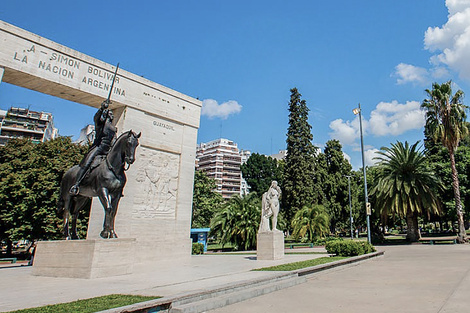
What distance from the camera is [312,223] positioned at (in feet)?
103

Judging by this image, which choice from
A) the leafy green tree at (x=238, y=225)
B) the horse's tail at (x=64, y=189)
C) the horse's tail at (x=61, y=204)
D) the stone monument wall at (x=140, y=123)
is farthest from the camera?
the leafy green tree at (x=238, y=225)

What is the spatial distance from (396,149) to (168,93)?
941 inches

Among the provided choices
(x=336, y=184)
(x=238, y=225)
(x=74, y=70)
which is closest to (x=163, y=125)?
(x=74, y=70)

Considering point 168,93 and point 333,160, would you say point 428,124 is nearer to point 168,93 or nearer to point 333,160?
point 333,160

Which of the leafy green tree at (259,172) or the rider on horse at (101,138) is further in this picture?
the leafy green tree at (259,172)

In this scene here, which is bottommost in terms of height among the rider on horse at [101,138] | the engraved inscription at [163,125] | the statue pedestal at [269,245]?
the statue pedestal at [269,245]

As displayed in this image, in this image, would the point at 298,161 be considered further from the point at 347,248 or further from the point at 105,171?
the point at 105,171

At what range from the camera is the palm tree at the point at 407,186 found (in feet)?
92.2

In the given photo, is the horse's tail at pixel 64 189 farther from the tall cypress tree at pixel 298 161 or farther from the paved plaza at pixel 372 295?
the tall cypress tree at pixel 298 161

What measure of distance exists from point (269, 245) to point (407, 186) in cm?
1977

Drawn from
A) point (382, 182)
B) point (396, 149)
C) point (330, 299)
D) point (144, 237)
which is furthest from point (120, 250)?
point (396, 149)

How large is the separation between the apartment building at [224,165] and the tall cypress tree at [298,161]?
57.4m

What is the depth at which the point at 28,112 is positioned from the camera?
7638 centimetres

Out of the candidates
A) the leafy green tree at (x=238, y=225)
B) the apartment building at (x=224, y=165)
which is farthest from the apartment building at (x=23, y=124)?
the leafy green tree at (x=238, y=225)
